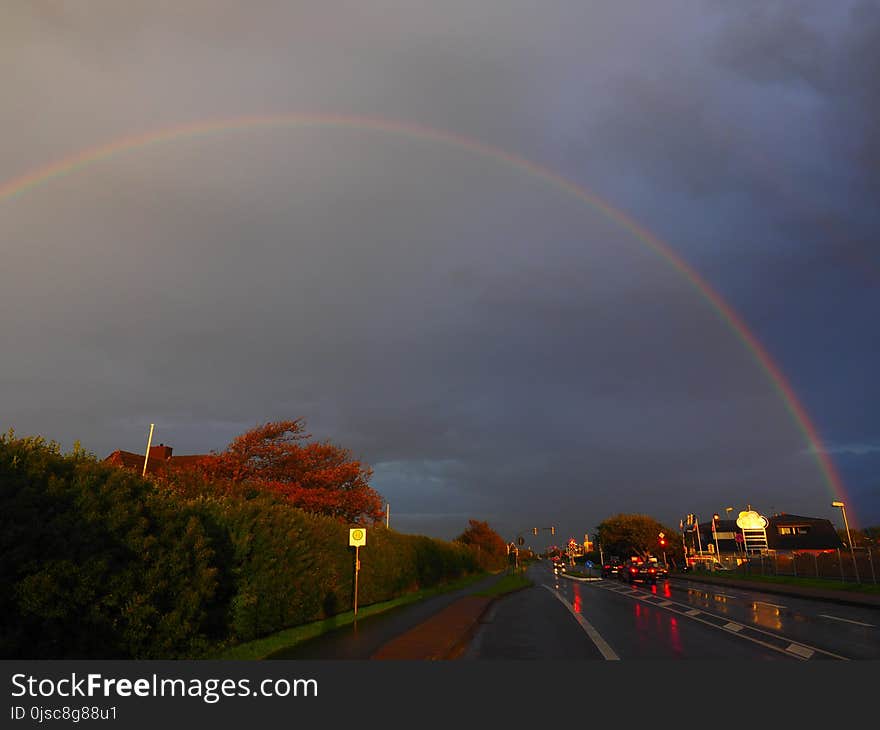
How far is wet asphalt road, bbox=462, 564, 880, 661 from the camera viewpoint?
1163cm

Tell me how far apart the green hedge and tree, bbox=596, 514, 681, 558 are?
84.2 meters

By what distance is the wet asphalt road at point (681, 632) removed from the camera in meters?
11.6

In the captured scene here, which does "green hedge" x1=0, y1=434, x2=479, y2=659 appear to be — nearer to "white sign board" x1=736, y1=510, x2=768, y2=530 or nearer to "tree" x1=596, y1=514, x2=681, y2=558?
"white sign board" x1=736, y1=510, x2=768, y2=530

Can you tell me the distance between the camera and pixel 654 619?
1803cm

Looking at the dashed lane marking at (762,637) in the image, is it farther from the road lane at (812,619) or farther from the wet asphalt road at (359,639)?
the wet asphalt road at (359,639)

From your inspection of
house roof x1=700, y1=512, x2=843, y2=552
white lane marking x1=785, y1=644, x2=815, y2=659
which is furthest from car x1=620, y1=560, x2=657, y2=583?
house roof x1=700, y1=512, x2=843, y2=552

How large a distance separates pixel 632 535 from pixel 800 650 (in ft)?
278

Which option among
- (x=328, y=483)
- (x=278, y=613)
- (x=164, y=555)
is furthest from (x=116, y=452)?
(x=164, y=555)

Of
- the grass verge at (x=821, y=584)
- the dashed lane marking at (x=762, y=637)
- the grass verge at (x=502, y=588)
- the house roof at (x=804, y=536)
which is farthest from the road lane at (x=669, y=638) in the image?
the house roof at (x=804, y=536)

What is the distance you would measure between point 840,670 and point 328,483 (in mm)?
27040

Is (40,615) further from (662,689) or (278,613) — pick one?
(662,689)

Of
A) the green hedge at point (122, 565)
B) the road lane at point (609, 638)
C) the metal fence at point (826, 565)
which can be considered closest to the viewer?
the green hedge at point (122, 565)

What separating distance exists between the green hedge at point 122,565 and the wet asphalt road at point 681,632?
195 inches

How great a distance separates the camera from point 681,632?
14.7 m
